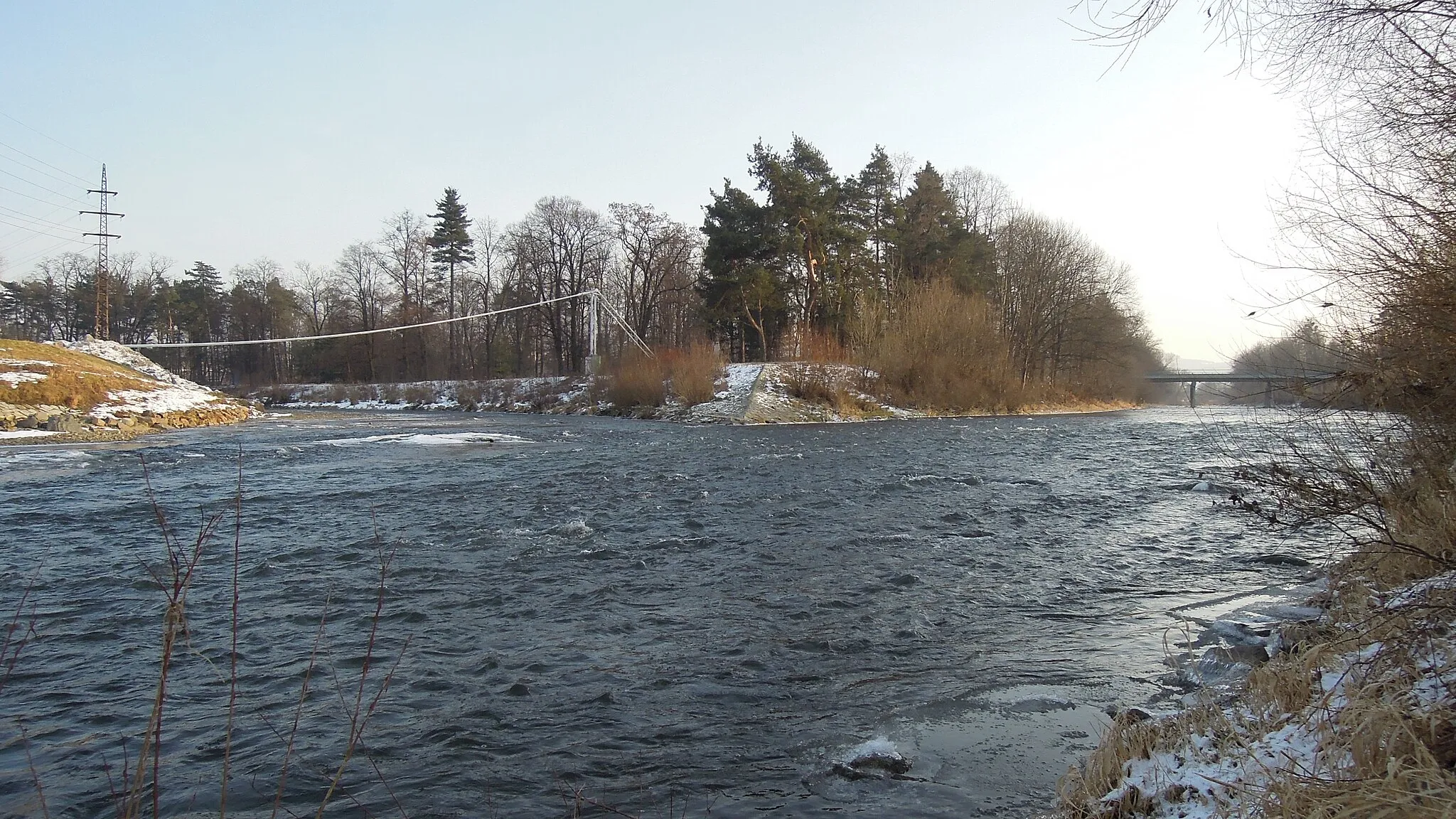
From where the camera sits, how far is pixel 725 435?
24.1 meters

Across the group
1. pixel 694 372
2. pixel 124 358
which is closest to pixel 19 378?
pixel 124 358

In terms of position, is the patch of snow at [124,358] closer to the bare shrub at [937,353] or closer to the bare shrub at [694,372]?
the bare shrub at [694,372]

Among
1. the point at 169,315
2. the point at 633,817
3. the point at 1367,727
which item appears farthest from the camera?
the point at 169,315

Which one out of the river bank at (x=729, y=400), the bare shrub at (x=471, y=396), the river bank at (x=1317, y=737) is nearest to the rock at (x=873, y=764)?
the river bank at (x=1317, y=737)

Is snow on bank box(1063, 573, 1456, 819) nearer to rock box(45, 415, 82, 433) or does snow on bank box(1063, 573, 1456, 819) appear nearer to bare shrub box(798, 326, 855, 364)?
rock box(45, 415, 82, 433)

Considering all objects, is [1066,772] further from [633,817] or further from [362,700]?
[362,700]

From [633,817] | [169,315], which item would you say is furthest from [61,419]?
[169,315]

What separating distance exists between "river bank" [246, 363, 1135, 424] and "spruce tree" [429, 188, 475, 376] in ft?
34.0

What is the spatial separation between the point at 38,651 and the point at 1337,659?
7565 millimetres

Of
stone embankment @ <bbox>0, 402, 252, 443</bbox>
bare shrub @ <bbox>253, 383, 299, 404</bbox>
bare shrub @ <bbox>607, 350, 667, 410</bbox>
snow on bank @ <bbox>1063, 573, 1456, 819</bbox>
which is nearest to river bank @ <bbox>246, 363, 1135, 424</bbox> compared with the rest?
bare shrub @ <bbox>607, 350, 667, 410</bbox>

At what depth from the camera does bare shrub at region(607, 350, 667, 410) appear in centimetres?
3569

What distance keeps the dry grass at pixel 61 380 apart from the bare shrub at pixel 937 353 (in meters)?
26.5

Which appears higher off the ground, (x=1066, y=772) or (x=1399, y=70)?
(x=1399, y=70)

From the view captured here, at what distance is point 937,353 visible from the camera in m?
35.0
